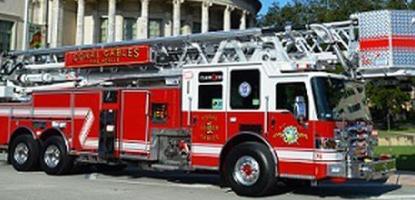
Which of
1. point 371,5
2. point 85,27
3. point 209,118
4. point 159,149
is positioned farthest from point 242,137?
point 85,27

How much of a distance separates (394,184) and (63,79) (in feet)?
28.5

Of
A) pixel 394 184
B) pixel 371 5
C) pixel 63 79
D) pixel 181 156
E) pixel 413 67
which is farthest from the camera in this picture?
pixel 371 5

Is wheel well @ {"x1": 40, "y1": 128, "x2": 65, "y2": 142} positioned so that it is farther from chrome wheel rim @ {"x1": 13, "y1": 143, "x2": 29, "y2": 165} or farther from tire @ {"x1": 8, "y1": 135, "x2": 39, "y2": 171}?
chrome wheel rim @ {"x1": 13, "y1": 143, "x2": 29, "y2": 165}

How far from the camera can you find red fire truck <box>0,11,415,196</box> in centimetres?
1119

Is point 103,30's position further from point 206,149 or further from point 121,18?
point 206,149

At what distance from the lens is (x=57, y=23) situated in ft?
215

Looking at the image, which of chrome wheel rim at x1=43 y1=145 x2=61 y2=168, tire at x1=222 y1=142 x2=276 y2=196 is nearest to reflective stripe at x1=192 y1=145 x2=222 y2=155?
tire at x1=222 y1=142 x2=276 y2=196

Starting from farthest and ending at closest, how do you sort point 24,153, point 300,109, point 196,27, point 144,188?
point 196,27, point 24,153, point 144,188, point 300,109

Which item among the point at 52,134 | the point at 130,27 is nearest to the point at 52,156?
the point at 52,134

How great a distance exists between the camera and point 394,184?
14984 millimetres

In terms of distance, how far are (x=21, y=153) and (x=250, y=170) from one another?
7227mm

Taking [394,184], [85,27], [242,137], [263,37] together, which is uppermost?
[85,27]

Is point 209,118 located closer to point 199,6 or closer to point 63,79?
point 63,79

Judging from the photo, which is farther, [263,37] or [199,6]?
[199,6]
